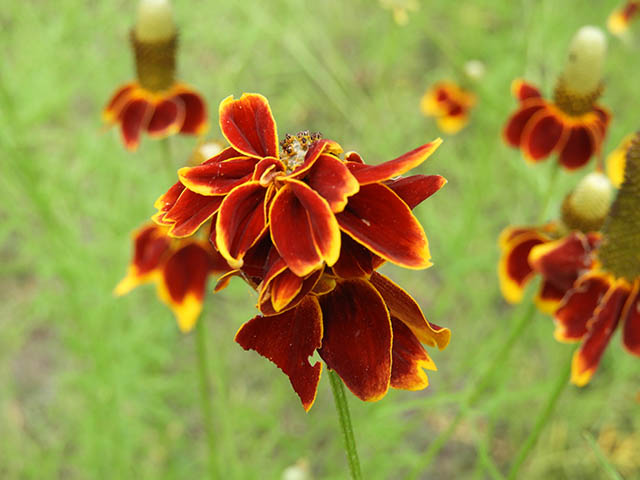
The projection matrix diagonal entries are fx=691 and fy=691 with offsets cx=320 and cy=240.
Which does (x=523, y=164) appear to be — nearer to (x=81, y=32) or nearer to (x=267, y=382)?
(x=267, y=382)

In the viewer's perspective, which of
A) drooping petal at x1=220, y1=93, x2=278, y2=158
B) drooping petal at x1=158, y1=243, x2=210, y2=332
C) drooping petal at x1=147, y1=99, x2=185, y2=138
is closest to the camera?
drooping petal at x1=220, y1=93, x2=278, y2=158

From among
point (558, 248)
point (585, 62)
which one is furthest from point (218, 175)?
point (585, 62)

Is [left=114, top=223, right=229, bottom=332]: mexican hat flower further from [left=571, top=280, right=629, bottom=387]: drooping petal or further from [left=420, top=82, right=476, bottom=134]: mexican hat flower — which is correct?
[left=420, top=82, right=476, bottom=134]: mexican hat flower

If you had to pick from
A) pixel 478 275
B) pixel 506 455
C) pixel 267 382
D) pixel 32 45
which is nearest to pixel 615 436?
pixel 506 455

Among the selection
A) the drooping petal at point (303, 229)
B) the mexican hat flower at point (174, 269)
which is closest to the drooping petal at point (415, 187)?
the drooping petal at point (303, 229)

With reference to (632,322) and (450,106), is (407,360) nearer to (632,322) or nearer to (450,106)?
(632,322)

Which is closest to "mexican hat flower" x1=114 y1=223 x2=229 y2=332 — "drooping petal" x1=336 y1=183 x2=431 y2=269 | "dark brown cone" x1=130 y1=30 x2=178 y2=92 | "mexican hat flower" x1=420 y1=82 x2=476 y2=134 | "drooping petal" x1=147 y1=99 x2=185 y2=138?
"drooping petal" x1=147 y1=99 x2=185 y2=138

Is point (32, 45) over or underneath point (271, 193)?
over

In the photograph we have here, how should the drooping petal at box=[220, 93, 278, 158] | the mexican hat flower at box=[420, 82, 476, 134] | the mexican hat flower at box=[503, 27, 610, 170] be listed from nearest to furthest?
the drooping petal at box=[220, 93, 278, 158], the mexican hat flower at box=[503, 27, 610, 170], the mexican hat flower at box=[420, 82, 476, 134]
